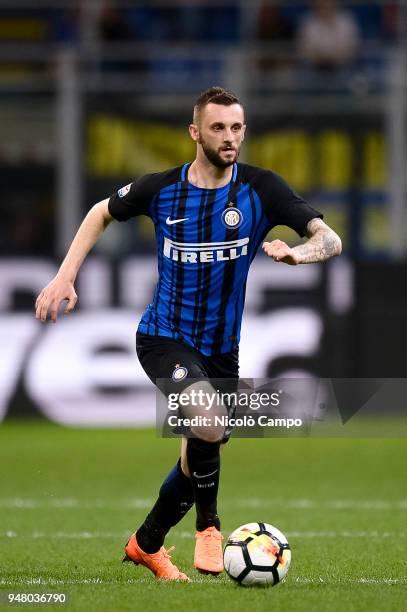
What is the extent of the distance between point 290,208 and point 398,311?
7437 millimetres

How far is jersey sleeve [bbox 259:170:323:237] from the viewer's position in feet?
18.7

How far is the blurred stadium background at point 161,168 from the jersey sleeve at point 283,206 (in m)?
6.62

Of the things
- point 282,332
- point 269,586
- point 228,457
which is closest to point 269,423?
point 269,586

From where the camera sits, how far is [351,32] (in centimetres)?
1466

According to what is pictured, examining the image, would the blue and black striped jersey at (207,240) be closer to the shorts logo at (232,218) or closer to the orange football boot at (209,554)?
the shorts logo at (232,218)

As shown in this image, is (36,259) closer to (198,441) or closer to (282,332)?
(282,332)

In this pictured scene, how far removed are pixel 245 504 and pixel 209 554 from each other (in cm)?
291

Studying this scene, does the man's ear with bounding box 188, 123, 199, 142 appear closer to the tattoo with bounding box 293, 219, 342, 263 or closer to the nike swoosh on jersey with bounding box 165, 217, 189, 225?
the nike swoosh on jersey with bounding box 165, 217, 189, 225

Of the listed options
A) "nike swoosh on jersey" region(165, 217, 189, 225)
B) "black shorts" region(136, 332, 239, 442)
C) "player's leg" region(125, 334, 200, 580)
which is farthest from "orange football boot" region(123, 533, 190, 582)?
"nike swoosh on jersey" region(165, 217, 189, 225)

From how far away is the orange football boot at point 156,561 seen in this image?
5.82 meters

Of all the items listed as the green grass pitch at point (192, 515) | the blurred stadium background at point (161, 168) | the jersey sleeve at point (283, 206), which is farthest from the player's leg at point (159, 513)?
the blurred stadium background at point (161, 168)

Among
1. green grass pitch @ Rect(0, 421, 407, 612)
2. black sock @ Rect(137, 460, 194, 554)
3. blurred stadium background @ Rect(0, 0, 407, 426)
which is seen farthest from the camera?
blurred stadium background @ Rect(0, 0, 407, 426)

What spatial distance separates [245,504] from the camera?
8.64 m

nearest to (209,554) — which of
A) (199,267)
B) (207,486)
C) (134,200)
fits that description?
(207,486)
